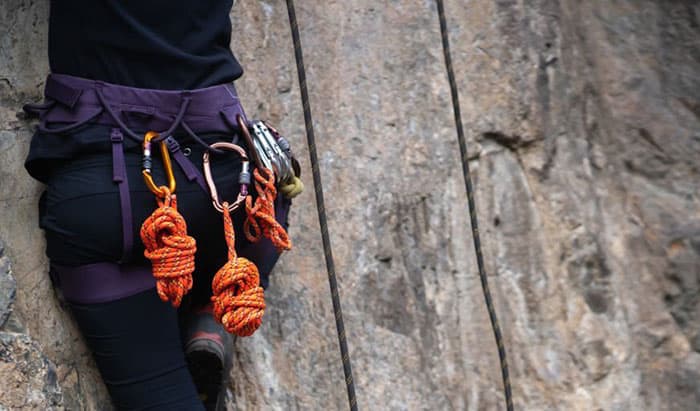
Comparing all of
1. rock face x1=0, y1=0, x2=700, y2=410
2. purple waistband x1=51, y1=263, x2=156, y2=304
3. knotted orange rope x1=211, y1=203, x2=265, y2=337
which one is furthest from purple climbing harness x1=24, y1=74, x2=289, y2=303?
rock face x1=0, y1=0, x2=700, y2=410

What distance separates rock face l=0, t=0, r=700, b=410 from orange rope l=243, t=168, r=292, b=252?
51 cm

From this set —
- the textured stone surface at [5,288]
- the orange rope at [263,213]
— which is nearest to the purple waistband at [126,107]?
the orange rope at [263,213]

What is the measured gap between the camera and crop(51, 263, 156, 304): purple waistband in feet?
5.46

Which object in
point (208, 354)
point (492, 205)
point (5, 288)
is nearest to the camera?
point (5, 288)

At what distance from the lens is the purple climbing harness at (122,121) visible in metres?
1.64

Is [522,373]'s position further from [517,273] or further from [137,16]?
[137,16]

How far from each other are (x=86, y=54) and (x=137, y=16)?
0.32 ft

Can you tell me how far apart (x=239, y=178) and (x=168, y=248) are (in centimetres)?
18

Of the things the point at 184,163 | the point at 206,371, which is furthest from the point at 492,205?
the point at 184,163

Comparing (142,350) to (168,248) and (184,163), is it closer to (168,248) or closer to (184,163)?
(168,248)

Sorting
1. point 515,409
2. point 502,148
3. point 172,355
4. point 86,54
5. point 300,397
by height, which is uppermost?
point 86,54

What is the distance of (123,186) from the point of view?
5.35 ft

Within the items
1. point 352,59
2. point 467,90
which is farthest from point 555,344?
point 352,59

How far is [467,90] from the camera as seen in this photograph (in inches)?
101
